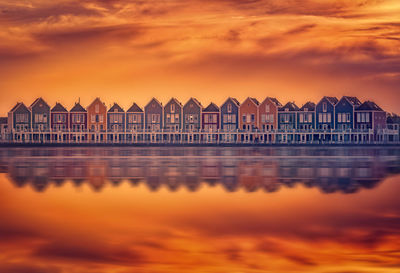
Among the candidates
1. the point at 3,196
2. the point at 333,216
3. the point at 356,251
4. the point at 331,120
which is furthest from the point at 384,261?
the point at 331,120

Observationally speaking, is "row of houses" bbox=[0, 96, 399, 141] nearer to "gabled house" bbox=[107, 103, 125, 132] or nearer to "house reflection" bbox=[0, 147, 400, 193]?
"gabled house" bbox=[107, 103, 125, 132]

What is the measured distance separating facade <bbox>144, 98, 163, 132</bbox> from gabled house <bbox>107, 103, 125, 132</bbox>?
4230 mm

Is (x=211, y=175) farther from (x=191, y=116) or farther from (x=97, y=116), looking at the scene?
(x=97, y=116)

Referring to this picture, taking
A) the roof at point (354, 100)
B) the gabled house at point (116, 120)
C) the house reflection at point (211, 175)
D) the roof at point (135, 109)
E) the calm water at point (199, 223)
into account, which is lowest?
the calm water at point (199, 223)

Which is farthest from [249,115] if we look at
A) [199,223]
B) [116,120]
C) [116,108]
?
[199,223]

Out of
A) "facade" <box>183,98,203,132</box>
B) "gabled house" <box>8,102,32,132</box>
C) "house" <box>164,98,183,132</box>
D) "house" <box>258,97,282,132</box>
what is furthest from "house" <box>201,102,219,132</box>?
"gabled house" <box>8,102,32,132</box>

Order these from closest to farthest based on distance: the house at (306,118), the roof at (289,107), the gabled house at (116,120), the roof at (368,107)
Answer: the roof at (368,107) → the house at (306,118) → the roof at (289,107) → the gabled house at (116,120)

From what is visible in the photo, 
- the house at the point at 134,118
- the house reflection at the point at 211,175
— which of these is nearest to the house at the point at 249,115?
the house at the point at 134,118

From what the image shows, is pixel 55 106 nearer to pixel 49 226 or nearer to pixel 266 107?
pixel 266 107

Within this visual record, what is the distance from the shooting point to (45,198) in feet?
79.8

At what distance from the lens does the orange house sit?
3538 inches

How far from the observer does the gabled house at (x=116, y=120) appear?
89.8m

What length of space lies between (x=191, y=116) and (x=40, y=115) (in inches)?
955

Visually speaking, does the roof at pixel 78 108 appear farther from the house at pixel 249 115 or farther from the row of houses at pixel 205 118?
the house at pixel 249 115
